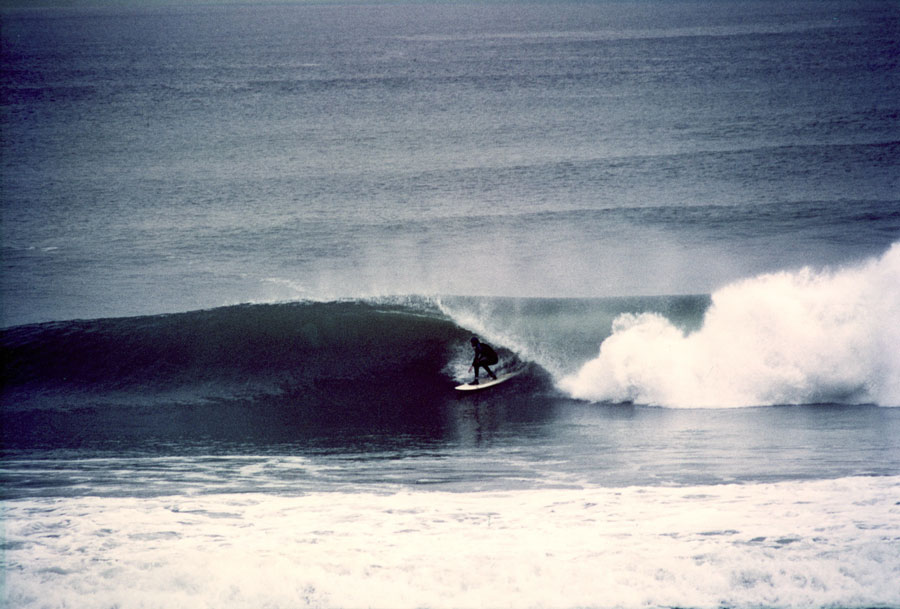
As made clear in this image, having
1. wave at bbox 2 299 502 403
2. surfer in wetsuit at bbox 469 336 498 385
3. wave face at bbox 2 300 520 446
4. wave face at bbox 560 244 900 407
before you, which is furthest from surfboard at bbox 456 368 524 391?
wave face at bbox 560 244 900 407

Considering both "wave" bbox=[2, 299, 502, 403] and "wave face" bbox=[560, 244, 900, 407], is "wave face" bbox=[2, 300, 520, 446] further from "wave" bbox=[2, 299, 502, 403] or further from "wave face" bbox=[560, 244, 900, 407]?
"wave face" bbox=[560, 244, 900, 407]

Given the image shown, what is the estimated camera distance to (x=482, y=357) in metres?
13.8

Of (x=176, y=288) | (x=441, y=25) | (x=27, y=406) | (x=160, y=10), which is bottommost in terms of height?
(x=27, y=406)

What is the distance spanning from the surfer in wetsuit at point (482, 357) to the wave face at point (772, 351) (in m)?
1.13

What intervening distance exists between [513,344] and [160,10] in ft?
574

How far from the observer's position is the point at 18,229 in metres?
27.0

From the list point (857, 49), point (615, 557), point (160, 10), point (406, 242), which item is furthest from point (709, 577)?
point (160, 10)

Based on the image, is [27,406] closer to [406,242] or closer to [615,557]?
[615,557]

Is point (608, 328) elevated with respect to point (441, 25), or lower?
lower

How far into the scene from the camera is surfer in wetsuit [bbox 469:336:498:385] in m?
13.6

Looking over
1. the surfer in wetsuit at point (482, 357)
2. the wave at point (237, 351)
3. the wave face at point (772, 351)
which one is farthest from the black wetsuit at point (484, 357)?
the wave face at point (772, 351)

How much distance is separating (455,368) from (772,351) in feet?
15.9

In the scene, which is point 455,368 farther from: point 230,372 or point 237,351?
point 237,351

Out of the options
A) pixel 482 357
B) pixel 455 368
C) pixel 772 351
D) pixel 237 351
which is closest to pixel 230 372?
pixel 237 351
